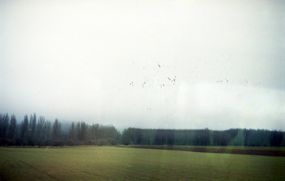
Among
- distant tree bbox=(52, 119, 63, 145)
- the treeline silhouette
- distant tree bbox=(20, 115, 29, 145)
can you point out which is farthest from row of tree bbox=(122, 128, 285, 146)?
distant tree bbox=(20, 115, 29, 145)

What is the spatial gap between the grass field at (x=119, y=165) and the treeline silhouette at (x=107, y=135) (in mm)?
128

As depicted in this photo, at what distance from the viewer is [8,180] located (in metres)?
3.56

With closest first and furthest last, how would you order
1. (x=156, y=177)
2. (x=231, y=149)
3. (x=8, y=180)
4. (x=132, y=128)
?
(x=8, y=180), (x=132, y=128), (x=156, y=177), (x=231, y=149)

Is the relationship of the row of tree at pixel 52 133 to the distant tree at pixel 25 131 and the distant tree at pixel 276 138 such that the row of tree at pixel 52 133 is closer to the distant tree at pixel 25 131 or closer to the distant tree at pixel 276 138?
the distant tree at pixel 25 131

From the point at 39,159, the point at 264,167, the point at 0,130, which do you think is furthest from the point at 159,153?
the point at 0,130

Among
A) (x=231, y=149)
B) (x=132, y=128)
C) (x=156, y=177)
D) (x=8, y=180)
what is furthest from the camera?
(x=231, y=149)

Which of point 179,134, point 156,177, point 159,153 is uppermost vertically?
point 179,134

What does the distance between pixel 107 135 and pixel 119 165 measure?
403 millimetres

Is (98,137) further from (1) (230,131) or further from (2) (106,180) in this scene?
(1) (230,131)

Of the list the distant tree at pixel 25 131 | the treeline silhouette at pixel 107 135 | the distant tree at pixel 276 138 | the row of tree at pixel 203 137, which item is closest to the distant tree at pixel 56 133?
the treeline silhouette at pixel 107 135

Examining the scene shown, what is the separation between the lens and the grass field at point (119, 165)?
380 centimetres

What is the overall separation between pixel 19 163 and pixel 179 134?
2.16 meters

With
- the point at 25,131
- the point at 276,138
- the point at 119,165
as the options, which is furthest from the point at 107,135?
the point at 276,138

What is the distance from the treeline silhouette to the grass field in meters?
0.13
